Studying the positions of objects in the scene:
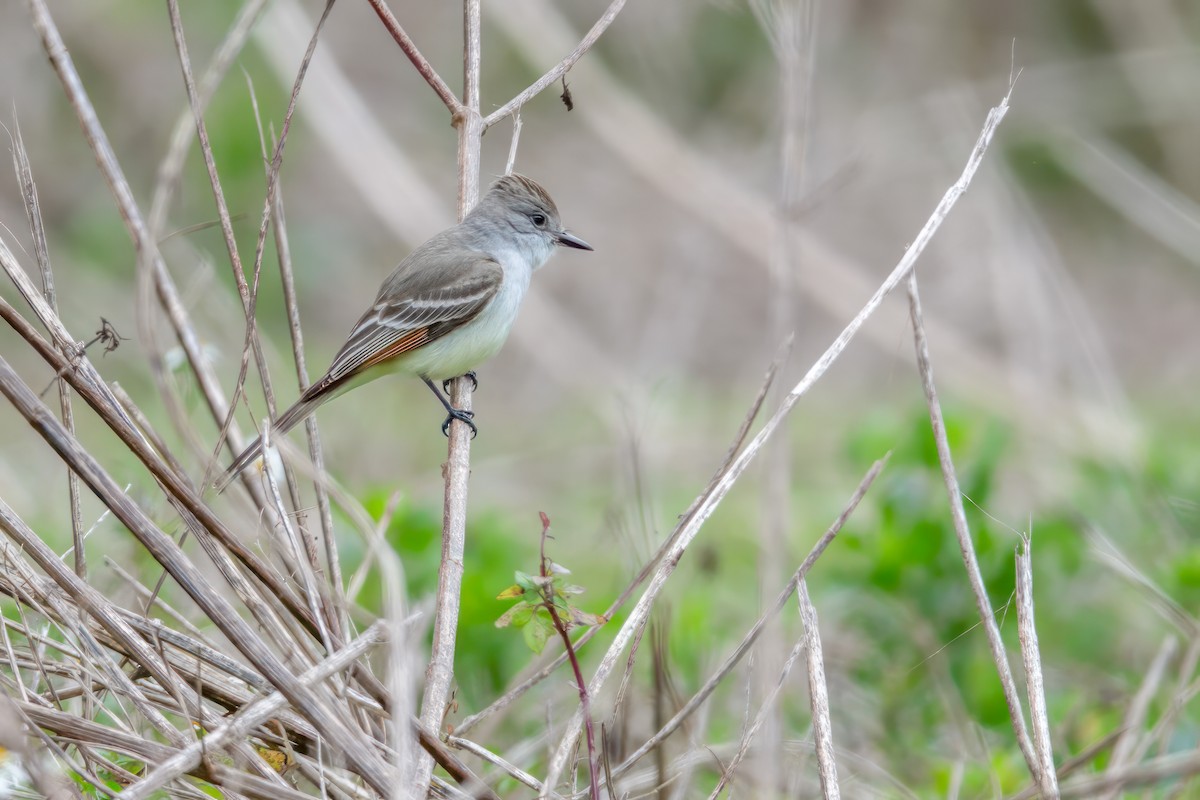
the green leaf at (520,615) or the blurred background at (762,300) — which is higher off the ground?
the blurred background at (762,300)

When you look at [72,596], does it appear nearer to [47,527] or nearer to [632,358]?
[47,527]

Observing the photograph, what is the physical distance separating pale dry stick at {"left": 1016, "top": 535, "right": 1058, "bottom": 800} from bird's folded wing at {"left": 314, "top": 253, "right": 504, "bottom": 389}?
258 cm

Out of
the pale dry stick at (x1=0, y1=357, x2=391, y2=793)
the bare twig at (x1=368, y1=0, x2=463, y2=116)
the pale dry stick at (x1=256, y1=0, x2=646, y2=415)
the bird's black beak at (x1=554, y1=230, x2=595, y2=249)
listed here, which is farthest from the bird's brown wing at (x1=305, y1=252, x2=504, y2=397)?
the pale dry stick at (x1=256, y1=0, x2=646, y2=415)

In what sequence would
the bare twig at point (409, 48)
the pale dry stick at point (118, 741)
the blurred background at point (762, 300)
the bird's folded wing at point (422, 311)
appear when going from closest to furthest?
the pale dry stick at point (118, 741) < the bare twig at point (409, 48) < the blurred background at point (762, 300) < the bird's folded wing at point (422, 311)

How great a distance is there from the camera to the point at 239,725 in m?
2.26

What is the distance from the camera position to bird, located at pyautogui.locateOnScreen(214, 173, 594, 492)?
4.72 meters

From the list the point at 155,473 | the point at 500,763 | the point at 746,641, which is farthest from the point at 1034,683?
the point at 155,473

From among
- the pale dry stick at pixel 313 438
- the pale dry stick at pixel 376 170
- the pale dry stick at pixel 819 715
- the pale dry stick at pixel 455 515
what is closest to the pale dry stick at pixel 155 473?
the pale dry stick at pixel 313 438

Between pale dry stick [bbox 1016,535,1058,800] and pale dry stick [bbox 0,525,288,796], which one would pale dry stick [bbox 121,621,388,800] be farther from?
pale dry stick [bbox 1016,535,1058,800]

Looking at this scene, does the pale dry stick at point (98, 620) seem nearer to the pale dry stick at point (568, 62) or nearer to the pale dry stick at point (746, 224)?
the pale dry stick at point (568, 62)

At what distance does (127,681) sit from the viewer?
7.79 ft

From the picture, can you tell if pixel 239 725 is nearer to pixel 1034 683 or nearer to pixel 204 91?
pixel 204 91

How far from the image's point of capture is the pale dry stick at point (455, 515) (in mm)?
2534

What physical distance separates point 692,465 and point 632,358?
187 centimetres
